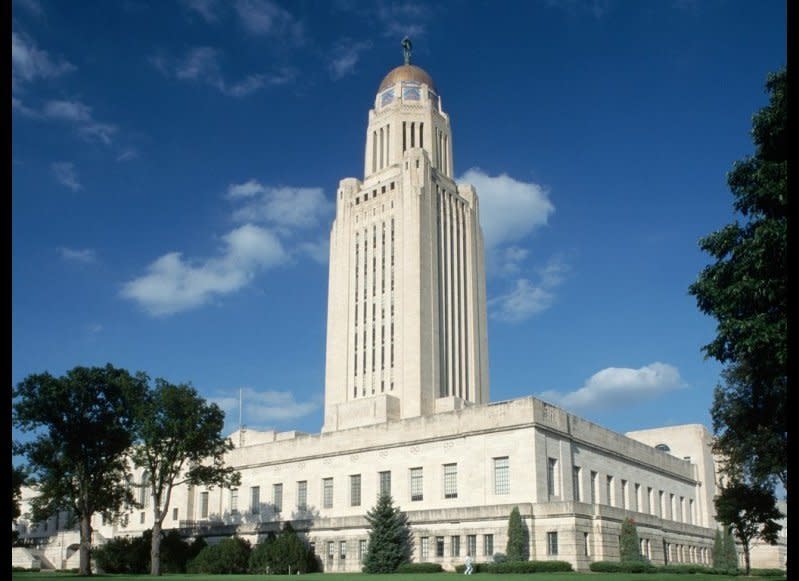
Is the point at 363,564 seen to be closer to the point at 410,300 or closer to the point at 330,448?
the point at 330,448

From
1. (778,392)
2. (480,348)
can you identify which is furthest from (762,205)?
(480,348)

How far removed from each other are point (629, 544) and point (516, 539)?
7.53 m

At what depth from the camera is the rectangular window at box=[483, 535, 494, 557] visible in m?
47.2

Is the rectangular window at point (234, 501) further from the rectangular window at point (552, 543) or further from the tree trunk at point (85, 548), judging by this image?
the rectangular window at point (552, 543)

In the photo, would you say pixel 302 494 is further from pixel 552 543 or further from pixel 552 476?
pixel 552 543

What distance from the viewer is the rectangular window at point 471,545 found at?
4788 cm

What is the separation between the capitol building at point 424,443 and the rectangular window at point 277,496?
0.44ft

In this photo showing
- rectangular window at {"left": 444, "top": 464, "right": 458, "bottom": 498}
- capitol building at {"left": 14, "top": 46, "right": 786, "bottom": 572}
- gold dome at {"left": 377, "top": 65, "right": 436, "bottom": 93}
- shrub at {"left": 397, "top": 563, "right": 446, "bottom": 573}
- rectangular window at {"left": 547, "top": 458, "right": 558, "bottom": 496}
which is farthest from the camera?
gold dome at {"left": 377, "top": 65, "right": 436, "bottom": 93}

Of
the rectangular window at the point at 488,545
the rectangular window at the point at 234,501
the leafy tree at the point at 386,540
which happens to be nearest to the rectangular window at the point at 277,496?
the rectangular window at the point at 234,501

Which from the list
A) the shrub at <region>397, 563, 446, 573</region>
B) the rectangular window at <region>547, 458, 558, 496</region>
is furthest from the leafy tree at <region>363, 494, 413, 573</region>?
the rectangular window at <region>547, 458, 558, 496</region>

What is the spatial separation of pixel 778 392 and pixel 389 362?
44257 mm

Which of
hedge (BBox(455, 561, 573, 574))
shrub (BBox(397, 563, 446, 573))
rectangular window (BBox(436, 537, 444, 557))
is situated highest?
rectangular window (BBox(436, 537, 444, 557))

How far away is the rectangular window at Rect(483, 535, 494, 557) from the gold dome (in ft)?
180

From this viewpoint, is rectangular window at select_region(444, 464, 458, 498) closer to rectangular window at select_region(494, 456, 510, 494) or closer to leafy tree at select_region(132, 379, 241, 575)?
rectangular window at select_region(494, 456, 510, 494)
